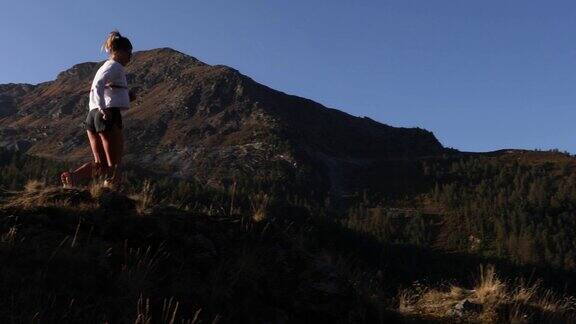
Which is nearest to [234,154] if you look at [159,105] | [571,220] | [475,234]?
[159,105]

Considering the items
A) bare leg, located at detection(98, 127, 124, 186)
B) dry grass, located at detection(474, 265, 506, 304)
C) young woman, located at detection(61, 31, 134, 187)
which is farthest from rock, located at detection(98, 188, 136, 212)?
dry grass, located at detection(474, 265, 506, 304)

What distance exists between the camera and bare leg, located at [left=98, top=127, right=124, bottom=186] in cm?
801

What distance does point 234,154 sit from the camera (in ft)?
553

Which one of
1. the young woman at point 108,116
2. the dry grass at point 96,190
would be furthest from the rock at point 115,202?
the young woman at point 108,116

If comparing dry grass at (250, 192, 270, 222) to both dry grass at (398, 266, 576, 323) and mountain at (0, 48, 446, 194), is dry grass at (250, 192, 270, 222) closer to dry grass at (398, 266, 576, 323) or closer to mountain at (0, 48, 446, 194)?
dry grass at (398, 266, 576, 323)

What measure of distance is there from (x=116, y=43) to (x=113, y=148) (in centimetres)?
145

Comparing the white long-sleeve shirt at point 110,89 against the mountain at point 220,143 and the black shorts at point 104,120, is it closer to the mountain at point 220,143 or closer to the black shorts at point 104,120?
the black shorts at point 104,120

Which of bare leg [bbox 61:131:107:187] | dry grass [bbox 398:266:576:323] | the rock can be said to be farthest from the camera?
bare leg [bbox 61:131:107:187]

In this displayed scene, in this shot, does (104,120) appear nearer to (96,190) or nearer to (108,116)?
(108,116)

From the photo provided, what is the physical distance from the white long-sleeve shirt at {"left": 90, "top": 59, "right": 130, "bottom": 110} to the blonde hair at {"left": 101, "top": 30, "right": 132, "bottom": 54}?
30 cm

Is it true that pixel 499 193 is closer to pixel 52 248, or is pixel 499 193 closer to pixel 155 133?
pixel 155 133

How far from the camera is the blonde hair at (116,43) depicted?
834 centimetres

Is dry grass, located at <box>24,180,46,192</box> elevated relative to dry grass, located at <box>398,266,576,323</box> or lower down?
elevated

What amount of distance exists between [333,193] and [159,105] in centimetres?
7008
